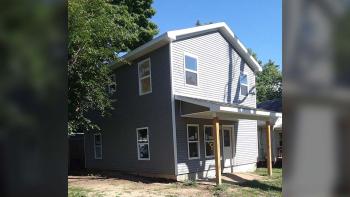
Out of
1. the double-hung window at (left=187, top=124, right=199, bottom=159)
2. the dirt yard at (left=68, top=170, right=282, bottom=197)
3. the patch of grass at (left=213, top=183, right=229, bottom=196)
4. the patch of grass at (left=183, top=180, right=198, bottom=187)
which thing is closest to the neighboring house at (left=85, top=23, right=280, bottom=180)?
the double-hung window at (left=187, top=124, right=199, bottom=159)

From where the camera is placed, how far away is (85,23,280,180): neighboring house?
46.7 feet

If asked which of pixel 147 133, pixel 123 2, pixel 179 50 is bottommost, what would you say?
pixel 147 133

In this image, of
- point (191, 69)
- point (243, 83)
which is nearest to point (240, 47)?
point (243, 83)

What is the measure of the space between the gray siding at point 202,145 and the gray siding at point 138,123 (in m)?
0.35

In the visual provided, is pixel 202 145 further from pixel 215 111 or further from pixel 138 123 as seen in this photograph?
pixel 215 111

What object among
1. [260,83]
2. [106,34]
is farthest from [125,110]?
[260,83]

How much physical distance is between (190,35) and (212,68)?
187 cm

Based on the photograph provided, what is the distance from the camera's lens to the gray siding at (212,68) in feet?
47.5

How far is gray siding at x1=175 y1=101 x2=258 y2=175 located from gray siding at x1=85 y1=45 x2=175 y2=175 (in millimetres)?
355

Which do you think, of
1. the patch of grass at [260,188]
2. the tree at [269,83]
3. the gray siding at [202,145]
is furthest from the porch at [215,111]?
the tree at [269,83]
